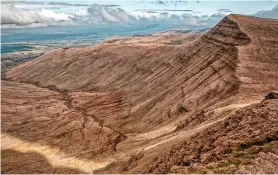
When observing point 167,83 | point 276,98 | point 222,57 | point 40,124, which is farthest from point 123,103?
point 276,98

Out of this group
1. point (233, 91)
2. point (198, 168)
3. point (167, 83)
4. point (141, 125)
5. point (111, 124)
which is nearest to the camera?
point (198, 168)

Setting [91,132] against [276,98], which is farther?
[91,132]

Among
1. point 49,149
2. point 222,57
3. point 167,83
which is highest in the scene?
point 222,57

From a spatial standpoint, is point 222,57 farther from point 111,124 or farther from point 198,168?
point 198,168

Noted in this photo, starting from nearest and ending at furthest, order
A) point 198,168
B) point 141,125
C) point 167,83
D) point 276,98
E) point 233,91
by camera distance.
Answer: point 198,168 → point 276,98 → point 233,91 → point 141,125 → point 167,83

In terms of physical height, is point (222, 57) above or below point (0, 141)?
above

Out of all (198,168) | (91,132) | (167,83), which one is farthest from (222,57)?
(198,168)
